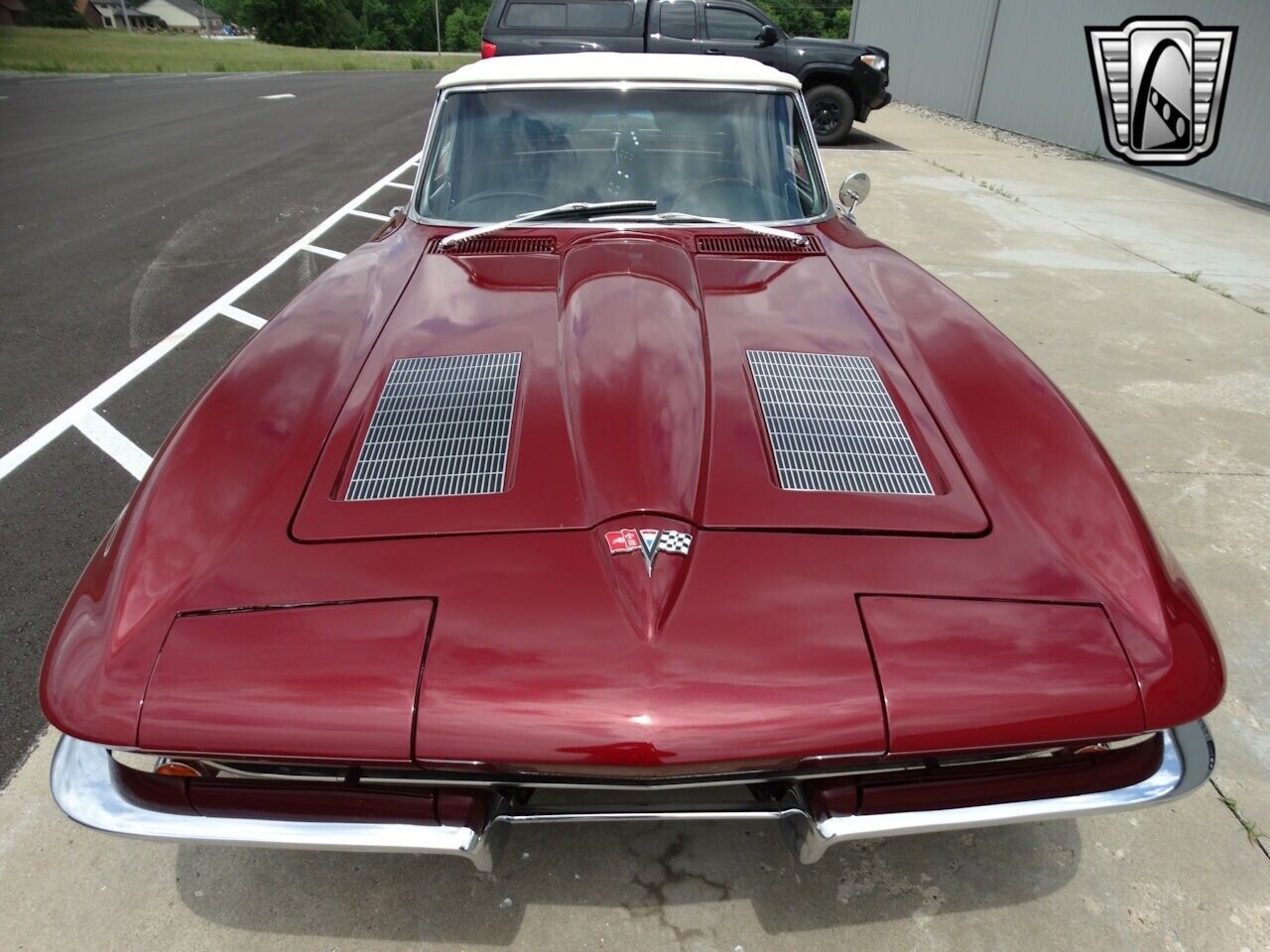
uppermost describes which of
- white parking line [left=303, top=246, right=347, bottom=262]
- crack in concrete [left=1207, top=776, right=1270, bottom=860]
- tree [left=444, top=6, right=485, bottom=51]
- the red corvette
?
the red corvette

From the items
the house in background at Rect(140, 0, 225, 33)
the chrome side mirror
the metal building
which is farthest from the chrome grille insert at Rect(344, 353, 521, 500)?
the house in background at Rect(140, 0, 225, 33)

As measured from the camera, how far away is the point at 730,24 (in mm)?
10453

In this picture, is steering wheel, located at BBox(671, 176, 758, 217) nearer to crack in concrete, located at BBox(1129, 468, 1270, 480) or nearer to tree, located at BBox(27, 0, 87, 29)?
crack in concrete, located at BBox(1129, 468, 1270, 480)

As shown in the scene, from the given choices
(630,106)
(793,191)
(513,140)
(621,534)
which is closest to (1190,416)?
(793,191)

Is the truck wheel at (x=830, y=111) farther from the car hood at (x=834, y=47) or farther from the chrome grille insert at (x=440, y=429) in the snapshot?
the chrome grille insert at (x=440, y=429)

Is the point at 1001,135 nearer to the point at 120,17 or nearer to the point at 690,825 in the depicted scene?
the point at 690,825

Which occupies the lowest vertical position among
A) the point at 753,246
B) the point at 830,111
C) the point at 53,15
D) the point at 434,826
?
the point at 830,111

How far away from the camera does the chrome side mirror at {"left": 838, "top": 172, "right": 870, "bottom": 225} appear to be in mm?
3178

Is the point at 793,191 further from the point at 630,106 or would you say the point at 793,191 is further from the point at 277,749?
the point at 277,749

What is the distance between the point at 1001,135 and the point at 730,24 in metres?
5.44

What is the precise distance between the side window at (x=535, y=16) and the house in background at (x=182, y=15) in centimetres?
9095

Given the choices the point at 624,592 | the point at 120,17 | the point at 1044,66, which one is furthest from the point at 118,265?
the point at 120,17

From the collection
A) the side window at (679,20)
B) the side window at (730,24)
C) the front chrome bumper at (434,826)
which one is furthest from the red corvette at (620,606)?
the side window at (730,24)

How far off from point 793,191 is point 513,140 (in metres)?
0.96
